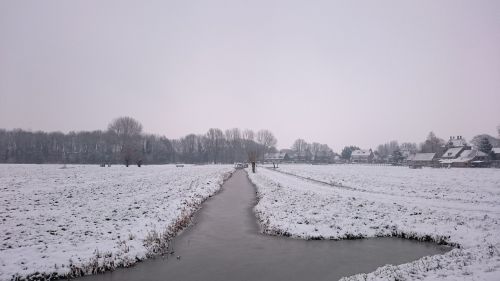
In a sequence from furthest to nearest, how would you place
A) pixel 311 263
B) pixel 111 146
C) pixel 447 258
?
pixel 111 146 → pixel 311 263 → pixel 447 258

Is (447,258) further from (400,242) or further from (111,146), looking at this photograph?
(111,146)

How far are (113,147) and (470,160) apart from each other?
139360mm

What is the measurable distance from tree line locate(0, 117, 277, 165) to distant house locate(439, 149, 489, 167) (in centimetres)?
6481

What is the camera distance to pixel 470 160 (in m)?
99.7

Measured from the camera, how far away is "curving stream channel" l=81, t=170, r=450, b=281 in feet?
37.7

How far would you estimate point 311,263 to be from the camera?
12.8 metres

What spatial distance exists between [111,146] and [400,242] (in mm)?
149351

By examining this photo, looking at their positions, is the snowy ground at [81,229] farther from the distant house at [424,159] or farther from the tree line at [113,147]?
the distant house at [424,159]

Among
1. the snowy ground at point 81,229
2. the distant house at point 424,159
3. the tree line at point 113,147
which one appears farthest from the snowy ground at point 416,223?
the distant house at point 424,159

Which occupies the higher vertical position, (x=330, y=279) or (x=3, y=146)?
(x=3, y=146)

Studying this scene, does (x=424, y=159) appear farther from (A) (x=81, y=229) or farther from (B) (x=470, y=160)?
(A) (x=81, y=229)

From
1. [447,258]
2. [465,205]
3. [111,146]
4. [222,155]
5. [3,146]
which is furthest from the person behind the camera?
[222,155]

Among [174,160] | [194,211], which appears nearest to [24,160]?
[174,160]

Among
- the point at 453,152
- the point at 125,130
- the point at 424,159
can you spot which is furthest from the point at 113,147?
the point at 453,152
